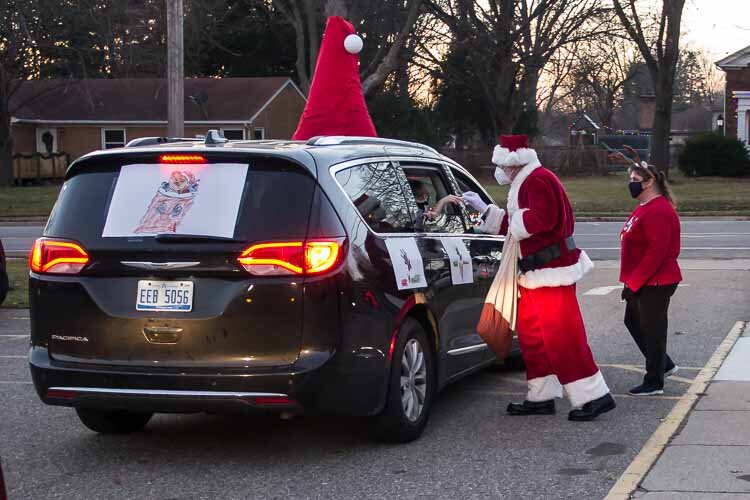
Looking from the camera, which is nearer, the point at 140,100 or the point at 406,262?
the point at 406,262

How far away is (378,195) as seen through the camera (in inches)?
272

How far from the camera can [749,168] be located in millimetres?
44750

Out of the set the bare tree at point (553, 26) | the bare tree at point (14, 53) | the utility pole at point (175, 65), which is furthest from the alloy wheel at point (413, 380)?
the bare tree at point (553, 26)

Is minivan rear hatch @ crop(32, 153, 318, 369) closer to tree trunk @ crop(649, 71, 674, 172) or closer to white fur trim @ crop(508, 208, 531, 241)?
white fur trim @ crop(508, 208, 531, 241)

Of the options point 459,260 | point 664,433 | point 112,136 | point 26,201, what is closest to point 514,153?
point 459,260

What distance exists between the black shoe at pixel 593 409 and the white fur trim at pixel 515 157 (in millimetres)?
1574

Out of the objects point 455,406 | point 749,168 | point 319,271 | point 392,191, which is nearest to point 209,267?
point 319,271

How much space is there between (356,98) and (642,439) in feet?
19.3

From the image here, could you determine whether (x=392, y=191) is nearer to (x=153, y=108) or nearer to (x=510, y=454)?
(x=510, y=454)

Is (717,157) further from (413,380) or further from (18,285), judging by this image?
(413,380)

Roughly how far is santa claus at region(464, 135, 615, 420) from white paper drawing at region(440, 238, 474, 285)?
408 millimetres

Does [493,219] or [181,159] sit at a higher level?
[181,159]

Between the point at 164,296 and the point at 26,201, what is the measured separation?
1291 inches

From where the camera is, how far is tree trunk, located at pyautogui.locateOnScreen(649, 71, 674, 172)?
3906cm
